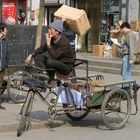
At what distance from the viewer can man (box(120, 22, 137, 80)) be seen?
12031mm

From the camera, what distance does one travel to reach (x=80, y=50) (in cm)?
2411

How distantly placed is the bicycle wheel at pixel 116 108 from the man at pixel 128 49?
10.1 ft

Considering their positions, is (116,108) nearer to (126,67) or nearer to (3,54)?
(3,54)

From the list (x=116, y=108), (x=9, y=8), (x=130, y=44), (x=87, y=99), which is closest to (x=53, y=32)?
(x=87, y=99)

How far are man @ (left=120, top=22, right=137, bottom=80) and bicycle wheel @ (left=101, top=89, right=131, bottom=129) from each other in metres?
3.07

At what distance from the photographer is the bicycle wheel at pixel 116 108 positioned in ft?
28.3

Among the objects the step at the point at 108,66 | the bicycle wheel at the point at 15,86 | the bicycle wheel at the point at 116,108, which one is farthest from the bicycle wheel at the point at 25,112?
the step at the point at 108,66

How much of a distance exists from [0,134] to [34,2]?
18.5 m

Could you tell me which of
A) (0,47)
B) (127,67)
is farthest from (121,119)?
(127,67)

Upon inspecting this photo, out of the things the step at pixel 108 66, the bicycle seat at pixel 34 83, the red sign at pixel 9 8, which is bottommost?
the step at pixel 108 66

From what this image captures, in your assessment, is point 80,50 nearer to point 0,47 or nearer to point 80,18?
point 80,18

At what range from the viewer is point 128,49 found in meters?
12.2

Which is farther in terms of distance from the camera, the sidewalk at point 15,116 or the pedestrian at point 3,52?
the pedestrian at point 3,52

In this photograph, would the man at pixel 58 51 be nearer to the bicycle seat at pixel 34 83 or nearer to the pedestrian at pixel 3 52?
the bicycle seat at pixel 34 83
